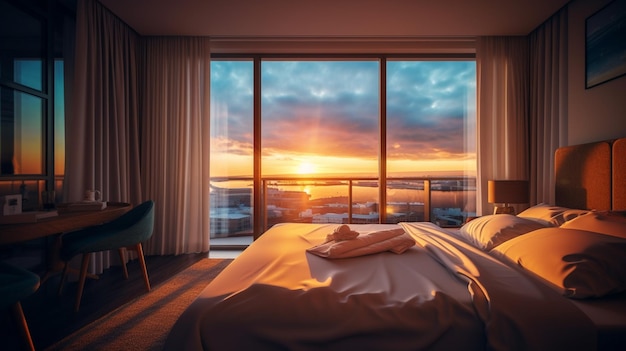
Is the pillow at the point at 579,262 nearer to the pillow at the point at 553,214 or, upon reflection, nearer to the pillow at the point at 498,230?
the pillow at the point at 498,230

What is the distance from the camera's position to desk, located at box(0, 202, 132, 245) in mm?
1437

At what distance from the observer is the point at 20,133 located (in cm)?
235

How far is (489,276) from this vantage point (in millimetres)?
1170

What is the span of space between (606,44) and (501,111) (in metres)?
1.23

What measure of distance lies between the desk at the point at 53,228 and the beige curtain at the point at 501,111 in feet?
12.7

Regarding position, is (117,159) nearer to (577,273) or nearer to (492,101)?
(577,273)

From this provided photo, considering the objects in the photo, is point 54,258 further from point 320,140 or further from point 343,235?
point 320,140

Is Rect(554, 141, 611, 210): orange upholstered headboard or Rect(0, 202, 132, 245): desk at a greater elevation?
Result: Rect(554, 141, 611, 210): orange upholstered headboard

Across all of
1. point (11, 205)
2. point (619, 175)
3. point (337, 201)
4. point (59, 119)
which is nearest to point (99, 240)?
point (11, 205)

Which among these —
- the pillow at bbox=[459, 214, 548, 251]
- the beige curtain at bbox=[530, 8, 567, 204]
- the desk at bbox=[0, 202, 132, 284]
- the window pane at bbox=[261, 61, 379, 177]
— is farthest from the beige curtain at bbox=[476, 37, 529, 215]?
the desk at bbox=[0, 202, 132, 284]

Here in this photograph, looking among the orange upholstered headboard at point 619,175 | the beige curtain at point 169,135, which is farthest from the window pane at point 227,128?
the orange upholstered headboard at point 619,175

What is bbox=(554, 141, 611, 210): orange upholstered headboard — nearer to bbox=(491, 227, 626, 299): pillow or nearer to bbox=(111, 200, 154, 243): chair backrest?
bbox=(491, 227, 626, 299): pillow

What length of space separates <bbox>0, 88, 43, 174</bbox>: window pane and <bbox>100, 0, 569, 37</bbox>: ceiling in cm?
129

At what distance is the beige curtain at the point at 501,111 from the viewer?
11.0 feet
